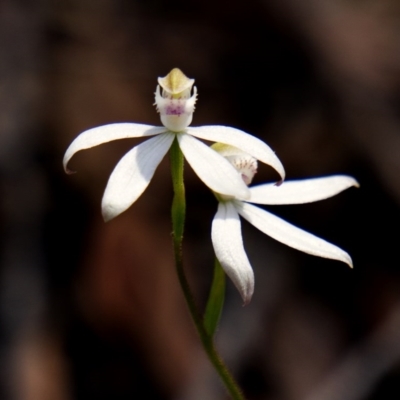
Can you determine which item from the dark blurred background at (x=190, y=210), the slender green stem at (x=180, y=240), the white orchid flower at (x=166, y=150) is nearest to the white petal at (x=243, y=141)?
the white orchid flower at (x=166, y=150)

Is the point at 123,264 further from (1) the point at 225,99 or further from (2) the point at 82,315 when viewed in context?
(1) the point at 225,99

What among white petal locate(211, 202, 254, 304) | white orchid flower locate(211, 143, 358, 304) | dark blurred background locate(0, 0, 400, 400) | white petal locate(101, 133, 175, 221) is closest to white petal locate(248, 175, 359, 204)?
white orchid flower locate(211, 143, 358, 304)

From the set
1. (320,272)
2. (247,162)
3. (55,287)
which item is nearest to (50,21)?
(55,287)

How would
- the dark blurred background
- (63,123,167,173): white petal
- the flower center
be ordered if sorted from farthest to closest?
the dark blurred background → the flower center → (63,123,167,173): white petal

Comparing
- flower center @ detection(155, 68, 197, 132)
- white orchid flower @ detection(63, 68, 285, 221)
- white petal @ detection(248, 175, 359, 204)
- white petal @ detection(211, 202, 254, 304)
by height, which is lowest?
white petal @ detection(211, 202, 254, 304)

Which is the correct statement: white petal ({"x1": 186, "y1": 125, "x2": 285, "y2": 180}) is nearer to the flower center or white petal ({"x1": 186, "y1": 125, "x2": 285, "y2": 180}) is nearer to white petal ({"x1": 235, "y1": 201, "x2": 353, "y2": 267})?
the flower center

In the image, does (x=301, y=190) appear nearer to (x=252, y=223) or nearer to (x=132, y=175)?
(x=252, y=223)

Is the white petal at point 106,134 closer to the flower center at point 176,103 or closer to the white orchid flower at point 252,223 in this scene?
the flower center at point 176,103
